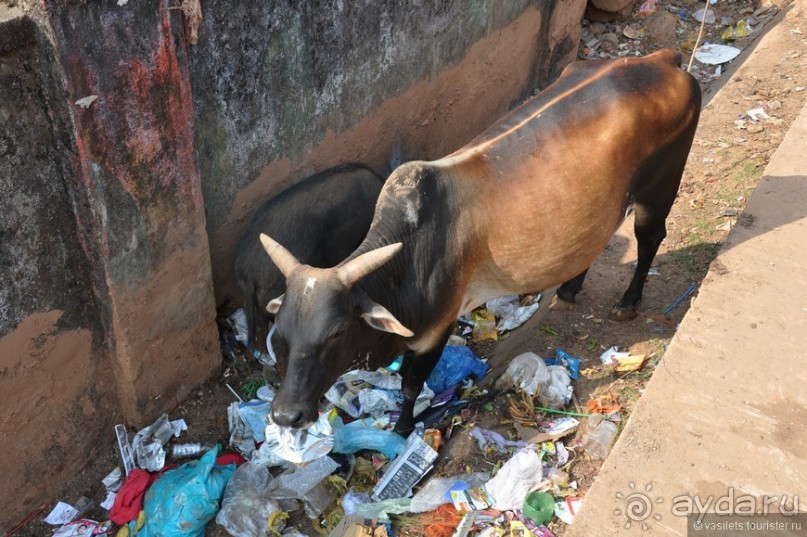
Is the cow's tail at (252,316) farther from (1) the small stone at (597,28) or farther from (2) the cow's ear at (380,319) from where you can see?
(1) the small stone at (597,28)

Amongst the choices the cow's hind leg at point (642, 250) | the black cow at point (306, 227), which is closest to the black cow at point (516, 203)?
the cow's hind leg at point (642, 250)

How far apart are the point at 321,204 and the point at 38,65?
210 centimetres

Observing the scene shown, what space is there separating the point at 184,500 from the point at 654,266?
13.6 feet

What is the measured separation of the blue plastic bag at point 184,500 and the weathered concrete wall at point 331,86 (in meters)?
1.29

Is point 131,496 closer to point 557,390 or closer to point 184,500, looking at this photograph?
point 184,500

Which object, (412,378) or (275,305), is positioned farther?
(412,378)

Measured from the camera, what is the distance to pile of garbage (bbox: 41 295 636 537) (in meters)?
4.41

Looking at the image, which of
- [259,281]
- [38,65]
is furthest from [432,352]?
[38,65]

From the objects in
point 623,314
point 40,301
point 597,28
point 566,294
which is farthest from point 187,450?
point 597,28

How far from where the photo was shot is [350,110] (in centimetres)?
583

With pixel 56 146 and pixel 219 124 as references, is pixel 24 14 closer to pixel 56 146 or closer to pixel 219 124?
pixel 56 146

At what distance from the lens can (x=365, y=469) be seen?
16.0ft

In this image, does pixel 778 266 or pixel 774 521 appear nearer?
pixel 774 521

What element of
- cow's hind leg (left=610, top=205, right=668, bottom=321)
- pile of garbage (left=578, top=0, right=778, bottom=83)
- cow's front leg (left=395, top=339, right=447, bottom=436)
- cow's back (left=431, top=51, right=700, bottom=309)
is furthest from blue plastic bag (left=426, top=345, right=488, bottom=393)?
pile of garbage (left=578, top=0, right=778, bottom=83)
